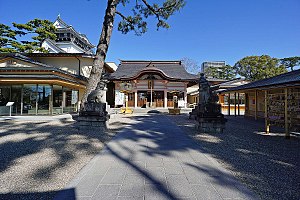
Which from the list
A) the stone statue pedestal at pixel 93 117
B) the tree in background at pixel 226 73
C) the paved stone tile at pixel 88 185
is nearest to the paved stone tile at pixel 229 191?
the paved stone tile at pixel 88 185

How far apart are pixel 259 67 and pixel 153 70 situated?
21.8m

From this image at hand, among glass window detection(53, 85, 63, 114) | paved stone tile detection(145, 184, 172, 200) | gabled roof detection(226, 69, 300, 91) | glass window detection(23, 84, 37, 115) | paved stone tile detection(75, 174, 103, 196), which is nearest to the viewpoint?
paved stone tile detection(145, 184, 172, 200)

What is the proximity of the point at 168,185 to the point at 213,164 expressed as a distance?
1.38 m

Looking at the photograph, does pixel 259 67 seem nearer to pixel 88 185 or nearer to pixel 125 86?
pixel 125 86

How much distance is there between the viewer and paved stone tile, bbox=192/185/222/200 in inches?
86.2

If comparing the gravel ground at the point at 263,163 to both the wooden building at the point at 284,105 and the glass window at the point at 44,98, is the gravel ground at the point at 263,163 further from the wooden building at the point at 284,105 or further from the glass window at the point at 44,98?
the glass window at the point at 44,98

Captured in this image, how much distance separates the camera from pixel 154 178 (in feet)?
8.85

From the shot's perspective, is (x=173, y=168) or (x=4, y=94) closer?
(x=173, y=168)

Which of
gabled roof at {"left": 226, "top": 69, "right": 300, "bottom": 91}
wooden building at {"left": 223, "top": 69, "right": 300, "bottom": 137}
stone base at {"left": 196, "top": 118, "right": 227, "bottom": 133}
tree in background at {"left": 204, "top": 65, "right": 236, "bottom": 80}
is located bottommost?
stone base at {"left": 196, "top": 118, "right": 227, "bottom": 133}

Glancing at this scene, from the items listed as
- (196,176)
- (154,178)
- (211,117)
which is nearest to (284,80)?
(211,117)

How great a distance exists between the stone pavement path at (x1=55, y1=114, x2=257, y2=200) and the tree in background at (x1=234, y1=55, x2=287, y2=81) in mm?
27014

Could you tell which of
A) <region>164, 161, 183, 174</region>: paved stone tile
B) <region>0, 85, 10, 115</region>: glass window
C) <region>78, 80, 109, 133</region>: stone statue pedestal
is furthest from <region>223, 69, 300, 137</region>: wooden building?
<region>0, 85, 10, 115</region>: glass window

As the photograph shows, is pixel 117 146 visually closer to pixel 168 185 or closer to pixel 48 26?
pixel 168 185

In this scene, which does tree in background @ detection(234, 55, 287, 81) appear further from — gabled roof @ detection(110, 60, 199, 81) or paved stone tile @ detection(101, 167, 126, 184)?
paved stone tile @ detection(101, 167, 126, 184)
